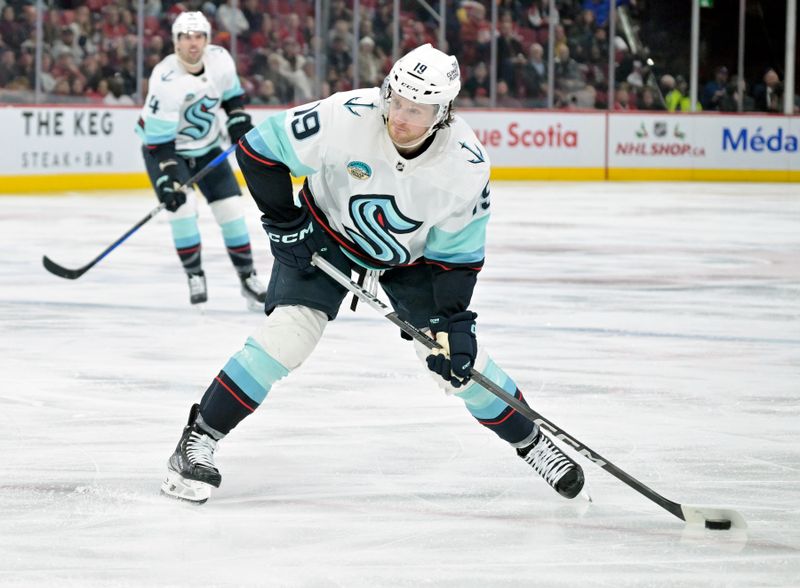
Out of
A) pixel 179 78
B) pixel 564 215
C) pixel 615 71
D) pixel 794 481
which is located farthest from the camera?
pixel 615 71

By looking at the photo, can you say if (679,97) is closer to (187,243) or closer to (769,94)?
(769,94)

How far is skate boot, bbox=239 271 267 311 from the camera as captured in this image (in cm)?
579

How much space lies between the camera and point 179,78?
5.74 metres

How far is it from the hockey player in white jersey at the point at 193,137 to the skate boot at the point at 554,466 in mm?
2845

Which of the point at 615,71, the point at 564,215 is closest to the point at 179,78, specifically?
the point at 564,215

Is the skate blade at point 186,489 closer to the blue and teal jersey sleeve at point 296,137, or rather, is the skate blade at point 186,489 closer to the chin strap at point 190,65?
the blue and teal jersey sleeve at point 296,137

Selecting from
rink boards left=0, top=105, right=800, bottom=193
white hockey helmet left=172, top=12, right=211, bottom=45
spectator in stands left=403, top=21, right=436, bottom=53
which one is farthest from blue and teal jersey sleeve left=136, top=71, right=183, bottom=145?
spectator in stands left=403, top=21, right=436, bottom=53

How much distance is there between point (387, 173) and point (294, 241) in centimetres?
25

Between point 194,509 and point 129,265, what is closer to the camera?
point 194,509

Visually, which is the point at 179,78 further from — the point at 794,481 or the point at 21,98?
the point at 21,98

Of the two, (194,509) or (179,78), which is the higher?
(179,78)

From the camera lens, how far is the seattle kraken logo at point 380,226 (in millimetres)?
2855

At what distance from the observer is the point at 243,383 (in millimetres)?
2877

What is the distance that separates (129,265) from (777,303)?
3.06 meters
